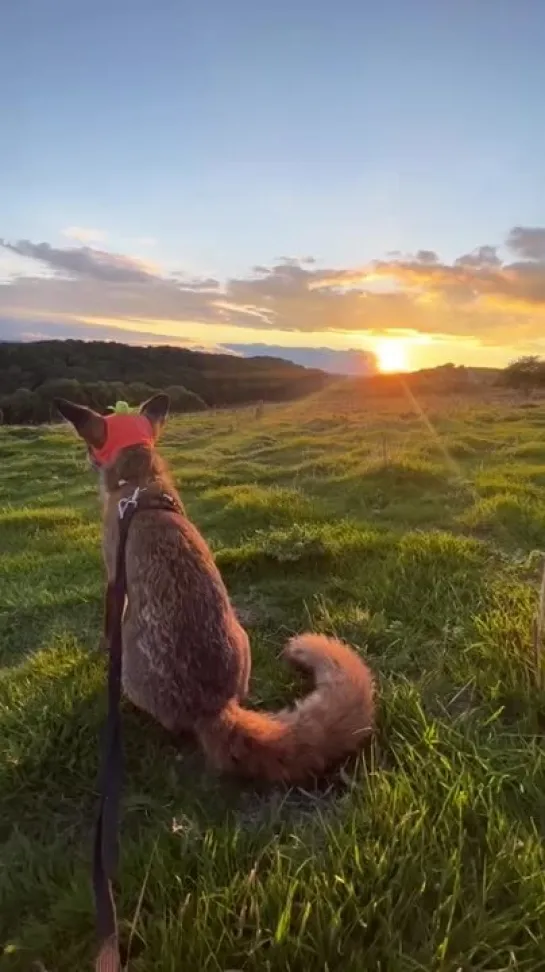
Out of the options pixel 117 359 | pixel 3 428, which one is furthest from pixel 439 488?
pixel 117 359

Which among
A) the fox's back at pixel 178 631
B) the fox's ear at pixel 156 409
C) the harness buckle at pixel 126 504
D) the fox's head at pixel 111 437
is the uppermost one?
the fox's ear at pixel 156 409

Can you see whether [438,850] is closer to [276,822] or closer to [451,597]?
[276,822]

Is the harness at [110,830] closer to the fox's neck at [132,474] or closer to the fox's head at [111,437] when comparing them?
the fox's neck at [132,474]

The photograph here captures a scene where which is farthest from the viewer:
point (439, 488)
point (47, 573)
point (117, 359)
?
point (117, 359)

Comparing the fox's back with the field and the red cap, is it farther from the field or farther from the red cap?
the red cap

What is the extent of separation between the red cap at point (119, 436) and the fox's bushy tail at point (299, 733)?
196cm

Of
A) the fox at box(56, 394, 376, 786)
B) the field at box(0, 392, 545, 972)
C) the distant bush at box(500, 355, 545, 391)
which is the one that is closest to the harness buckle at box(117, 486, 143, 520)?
the fox at box(56, 394, 376, 786)

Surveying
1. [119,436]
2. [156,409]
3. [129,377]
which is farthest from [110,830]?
[129,377]

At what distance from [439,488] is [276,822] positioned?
738 cm

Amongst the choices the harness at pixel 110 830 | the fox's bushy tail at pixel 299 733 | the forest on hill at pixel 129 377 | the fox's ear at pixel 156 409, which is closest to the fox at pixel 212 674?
the fox's bushy tail at pixel 299 733

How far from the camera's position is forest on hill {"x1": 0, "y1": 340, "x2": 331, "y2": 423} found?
45.2 meters

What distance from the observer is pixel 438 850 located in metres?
2.30

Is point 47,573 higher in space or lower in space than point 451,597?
lower

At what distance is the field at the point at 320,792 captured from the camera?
81.4 inches
